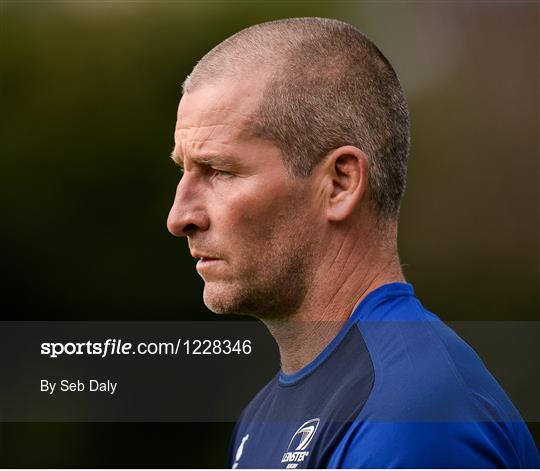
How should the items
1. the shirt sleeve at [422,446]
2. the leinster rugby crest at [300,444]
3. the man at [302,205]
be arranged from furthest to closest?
the man at [302,205] → the leinster rugby crest at [300,444] → the shirt sleeve at [422,446]

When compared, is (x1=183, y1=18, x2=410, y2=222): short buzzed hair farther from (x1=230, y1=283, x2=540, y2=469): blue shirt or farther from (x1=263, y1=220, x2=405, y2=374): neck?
(x1=230, y1=283, x2=540, y2=469): blue shirt

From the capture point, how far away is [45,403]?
9.12 metres

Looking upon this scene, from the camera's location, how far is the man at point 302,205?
3.00 meters

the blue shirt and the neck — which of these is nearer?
the blue shirt

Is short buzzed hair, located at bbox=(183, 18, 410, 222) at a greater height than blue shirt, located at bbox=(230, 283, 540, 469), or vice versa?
Result: short buzzed hair, located at bbox=(183, 18, 410, 222)

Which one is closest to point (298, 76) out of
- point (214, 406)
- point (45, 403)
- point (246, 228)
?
point (246, 228)

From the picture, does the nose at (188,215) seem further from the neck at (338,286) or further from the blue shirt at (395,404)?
the blue shirt at (395,404)

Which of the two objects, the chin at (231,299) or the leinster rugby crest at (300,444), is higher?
the chin at (231,299)

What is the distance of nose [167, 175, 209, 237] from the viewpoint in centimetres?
306

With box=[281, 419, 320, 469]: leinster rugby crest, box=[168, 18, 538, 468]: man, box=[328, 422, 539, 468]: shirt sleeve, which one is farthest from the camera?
box=[168, 18, 538, 468]: man

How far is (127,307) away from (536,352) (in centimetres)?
449

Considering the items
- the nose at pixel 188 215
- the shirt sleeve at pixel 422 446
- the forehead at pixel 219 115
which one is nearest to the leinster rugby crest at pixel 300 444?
the shirt sleeve at pixel 422 446

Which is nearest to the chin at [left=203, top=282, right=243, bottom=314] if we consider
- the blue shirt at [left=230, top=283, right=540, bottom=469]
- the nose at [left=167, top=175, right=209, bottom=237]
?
the nose at [left=167, top=175, right=209, bottom=237]

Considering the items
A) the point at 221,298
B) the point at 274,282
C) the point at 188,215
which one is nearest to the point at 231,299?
the point at 221,298
